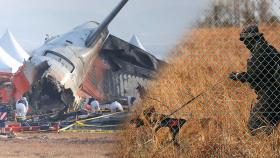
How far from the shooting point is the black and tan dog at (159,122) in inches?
237

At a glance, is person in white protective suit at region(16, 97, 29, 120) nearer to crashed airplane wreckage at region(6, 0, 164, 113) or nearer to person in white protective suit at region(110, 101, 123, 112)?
crashed airplane wreckage at region(6, 0, 164, 113)

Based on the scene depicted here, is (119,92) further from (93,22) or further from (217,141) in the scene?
(217,141)

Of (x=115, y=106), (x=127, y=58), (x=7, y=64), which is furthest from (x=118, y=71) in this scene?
(x=7, y=64)

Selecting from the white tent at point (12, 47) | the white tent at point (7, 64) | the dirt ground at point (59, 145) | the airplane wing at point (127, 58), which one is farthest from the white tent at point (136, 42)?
the white tent at point (12, 47)

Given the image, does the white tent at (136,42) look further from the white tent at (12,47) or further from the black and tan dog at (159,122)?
the white tent at (12,47)

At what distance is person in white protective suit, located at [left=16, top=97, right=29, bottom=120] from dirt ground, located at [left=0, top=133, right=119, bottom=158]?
1207 millimetres

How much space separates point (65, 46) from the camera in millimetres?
10977

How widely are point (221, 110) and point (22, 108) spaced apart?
466 cm

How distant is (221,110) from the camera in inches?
246

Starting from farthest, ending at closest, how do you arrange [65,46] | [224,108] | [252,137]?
1. [65,46]
2. [224,108]
3. [252,137]

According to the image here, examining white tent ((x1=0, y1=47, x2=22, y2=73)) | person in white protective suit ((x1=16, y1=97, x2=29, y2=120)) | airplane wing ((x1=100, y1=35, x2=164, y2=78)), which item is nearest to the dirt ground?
person in white protective suit ((x1=16, y1=97, x2=29, y2=120))

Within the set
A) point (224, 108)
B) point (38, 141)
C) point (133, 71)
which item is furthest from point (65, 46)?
point (224, 108)

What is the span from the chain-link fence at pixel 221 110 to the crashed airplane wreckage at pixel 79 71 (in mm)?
2129

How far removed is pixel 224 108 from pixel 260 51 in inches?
38.2
